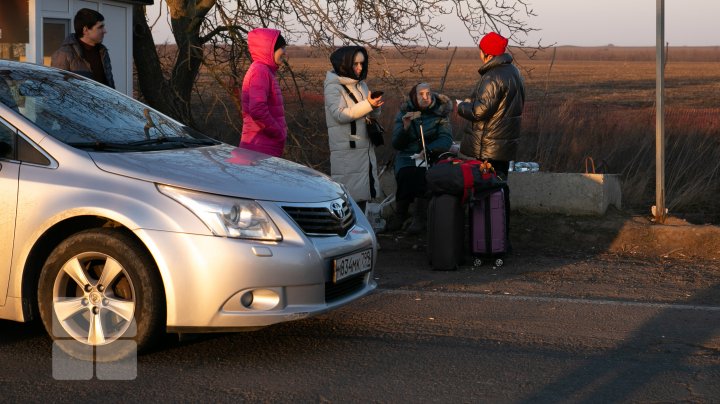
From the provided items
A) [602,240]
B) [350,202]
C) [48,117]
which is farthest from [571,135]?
[48,117]

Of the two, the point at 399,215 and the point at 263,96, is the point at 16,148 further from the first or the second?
the point at 399,215

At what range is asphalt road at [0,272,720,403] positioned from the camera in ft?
15.7

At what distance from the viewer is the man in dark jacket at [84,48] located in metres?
8.59

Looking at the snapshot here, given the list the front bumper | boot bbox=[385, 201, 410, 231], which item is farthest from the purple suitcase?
the front bumper

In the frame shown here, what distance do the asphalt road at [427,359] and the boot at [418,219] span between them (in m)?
2.89

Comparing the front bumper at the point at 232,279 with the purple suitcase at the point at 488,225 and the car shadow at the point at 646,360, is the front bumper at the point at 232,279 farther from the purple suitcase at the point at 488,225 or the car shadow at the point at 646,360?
the purple suitcase at the point at 488,225

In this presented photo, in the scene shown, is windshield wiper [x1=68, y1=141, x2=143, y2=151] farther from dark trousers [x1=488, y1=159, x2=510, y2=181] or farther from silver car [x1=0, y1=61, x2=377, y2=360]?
dark trousers [x1=488, y1=159, x2=510, y2=181]

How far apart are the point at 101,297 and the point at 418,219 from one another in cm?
484

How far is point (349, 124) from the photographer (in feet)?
29.2

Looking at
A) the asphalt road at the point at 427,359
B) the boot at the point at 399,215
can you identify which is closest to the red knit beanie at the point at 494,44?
the boot at the point at 399,215

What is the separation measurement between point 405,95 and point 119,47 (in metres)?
3.33

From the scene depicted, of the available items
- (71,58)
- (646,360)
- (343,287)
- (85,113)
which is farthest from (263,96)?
(646,360)

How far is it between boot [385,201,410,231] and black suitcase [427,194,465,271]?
5.26 ft

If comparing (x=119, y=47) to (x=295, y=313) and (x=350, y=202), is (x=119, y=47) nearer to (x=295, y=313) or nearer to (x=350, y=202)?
(x=350, y=202)
